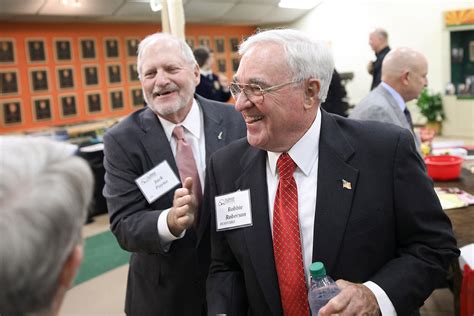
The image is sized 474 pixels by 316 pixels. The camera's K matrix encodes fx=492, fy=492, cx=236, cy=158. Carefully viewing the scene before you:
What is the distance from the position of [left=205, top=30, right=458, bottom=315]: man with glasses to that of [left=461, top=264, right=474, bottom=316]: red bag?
0.64 meters

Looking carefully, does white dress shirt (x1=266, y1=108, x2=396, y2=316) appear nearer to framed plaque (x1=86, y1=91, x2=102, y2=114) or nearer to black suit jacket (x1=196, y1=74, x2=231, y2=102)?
black suit jacket (x1=196, y1=74, x2=231, y2=102)

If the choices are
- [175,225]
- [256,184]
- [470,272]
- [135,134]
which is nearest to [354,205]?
[256,184]

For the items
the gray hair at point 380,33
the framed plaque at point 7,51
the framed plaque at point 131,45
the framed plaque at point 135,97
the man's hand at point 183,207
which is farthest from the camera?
the framed plaque at point 135,97

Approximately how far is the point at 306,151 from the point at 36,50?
6.23 metres

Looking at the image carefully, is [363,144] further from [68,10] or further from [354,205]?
[68,10]

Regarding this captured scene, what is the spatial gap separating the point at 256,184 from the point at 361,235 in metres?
0.39

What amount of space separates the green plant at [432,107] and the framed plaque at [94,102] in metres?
6.41

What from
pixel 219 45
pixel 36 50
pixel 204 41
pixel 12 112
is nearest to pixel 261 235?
pixel 12 112

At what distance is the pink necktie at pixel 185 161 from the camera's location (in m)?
2.18

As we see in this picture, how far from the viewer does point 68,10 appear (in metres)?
6.67

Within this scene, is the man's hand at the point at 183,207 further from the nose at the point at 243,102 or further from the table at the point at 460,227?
the table at the point at 460,227

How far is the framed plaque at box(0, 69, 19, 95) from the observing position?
6.47 m

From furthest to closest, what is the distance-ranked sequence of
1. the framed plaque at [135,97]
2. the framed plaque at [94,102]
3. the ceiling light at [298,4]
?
the ceiling light at [298,4], the framed plaque at [135,97], the framed plaque at [94,102]

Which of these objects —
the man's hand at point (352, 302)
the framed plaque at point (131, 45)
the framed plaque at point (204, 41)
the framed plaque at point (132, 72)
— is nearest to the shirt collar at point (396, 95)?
the man's hand at point (352, 302)
